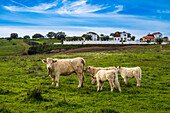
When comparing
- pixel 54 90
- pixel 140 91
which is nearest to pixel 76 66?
pixel 54 90

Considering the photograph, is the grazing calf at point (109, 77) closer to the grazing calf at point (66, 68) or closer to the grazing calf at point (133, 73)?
the grazing calf at point (66, 68)

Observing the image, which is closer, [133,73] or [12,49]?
[133,73]

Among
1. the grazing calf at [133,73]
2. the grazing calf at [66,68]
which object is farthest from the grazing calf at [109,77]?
the grazing calf at [133,73]

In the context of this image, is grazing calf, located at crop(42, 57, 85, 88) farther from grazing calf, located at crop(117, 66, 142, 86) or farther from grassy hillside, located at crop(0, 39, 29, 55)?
grassy hillside, located at crop(0, 39, 29, 55)

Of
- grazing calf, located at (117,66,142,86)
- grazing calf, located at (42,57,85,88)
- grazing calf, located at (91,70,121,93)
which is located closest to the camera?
grazing calf, located at (91,70,121,93)

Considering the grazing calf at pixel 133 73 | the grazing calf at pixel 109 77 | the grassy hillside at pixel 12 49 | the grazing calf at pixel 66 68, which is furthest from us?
the grassy hillside at pixel 12 49

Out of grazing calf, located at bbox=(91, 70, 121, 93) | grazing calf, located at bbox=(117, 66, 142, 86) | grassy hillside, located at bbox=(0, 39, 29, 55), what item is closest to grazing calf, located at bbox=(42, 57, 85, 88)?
grazing calf, located at bbox=(91, 70, 121, 93)

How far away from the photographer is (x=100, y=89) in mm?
14008

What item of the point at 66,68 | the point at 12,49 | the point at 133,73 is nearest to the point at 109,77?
the point at 133,73

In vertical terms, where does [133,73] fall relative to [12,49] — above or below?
above

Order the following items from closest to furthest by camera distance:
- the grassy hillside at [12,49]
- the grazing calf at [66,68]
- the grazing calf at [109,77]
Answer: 1. the grazing calf at [109,77]
2. the grazing calf at [66,68]
3. the grassy hillside at [12,49]

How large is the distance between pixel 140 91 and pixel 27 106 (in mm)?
8486

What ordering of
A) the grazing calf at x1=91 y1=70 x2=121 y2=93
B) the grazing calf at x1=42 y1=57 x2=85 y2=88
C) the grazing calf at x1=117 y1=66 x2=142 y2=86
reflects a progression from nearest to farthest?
1. the grazing calf at x1=91 y1=70 x2=121 y2=93
2. the grazing calf at x1=42 y1=57 x2=85 y2=88
3. the grazing calf at x1=117 y1=66 x2=142 y2=86

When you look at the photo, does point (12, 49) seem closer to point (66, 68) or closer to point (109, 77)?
point (66, 68)
